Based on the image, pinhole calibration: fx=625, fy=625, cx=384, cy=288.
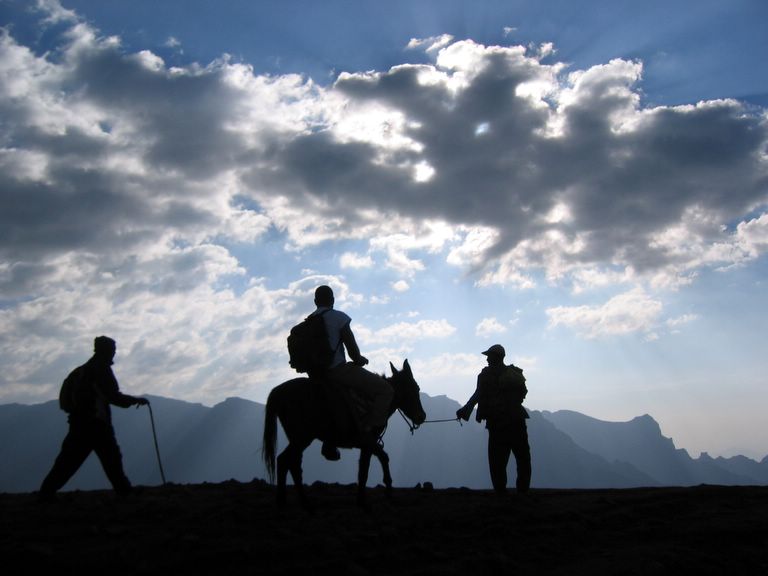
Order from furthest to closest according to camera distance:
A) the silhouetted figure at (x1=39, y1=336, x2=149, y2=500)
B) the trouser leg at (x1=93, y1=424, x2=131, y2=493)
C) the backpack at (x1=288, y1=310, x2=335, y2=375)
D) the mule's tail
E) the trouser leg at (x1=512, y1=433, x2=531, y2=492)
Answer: the trouser leg at (x1=512, y1=433, x2=531, y2=492) → the trouser leg at (x1=93, y1=424, x2=131, y2=493) → the silhouetted figure at (x1=39, y1=336, x2=149, y2=500) → the mule's tail → the backpack at (x1=288, y1=310, x2=335, y2=375)

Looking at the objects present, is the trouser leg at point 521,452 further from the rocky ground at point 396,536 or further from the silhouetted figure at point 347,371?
the silhouetted figure at point 347,371

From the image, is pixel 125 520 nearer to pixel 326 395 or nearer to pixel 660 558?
pixel 326 395

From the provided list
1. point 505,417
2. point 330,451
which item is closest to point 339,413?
point 330,451

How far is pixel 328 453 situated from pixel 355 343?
170cm

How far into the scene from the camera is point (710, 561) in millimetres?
6105

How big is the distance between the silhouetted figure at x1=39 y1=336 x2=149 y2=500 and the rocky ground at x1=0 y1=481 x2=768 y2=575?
2.46 ft

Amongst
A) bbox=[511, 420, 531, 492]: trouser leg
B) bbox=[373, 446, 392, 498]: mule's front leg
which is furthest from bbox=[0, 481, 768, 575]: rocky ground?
bbox=[511, 420, 531, 492]: trouser leg

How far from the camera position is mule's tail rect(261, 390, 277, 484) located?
918cm

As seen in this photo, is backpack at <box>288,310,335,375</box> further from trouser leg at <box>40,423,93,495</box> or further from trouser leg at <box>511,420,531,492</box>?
trouser leg at <box>511,420,531,492</box>

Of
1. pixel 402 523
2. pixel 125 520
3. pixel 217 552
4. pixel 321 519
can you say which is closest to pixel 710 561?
pixel 402 523

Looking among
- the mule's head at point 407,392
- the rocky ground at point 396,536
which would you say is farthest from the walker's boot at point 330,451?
the mule's head at point 407,392

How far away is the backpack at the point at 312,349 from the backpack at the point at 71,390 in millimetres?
3842

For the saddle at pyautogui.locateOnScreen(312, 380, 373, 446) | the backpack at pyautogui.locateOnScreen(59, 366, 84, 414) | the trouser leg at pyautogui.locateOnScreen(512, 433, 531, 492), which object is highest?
the backpack at pyautogui.locateOnScreen(59, 366, 84, 414)

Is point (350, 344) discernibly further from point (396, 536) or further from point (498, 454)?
point (498, 454)
